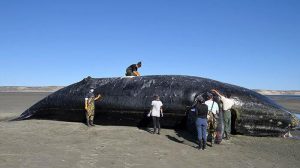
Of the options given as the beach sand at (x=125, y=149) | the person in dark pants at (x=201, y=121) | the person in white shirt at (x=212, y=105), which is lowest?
the beach sand at (x=125, y=149)

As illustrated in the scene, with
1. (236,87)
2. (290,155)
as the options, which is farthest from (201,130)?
(236,87)

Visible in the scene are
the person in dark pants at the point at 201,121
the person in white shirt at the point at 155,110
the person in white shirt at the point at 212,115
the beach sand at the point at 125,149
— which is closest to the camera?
the beach sand at the point at 125,149

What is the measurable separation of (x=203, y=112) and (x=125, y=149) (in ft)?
8.31

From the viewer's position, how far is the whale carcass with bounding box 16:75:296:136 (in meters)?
13.0

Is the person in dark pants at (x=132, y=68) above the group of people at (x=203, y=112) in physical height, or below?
above

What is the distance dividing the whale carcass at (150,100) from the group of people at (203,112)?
0.49 m

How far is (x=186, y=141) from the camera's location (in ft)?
38.9

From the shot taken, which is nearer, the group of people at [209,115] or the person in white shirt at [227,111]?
the group of people at [209,115]

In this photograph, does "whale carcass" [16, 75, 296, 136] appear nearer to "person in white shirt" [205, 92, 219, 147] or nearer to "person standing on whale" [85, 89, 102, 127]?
"person standing on whale" [85, 89, 102, 127]

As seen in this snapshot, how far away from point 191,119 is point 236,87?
8.96 ft

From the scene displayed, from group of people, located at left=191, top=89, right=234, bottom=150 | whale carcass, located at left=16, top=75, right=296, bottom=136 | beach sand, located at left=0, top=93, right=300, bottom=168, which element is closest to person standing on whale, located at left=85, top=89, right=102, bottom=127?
whale carcass, located at left=16, top=75, right=296, bottom=136

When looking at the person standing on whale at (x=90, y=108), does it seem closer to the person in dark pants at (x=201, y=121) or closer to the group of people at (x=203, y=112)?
the group of people at (x=203, y=112)

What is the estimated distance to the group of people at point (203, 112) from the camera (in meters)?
10.9

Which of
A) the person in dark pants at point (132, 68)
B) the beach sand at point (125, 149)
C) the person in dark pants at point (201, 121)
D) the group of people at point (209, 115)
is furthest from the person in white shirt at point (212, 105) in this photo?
the person in dark pants at point (132, 68)
